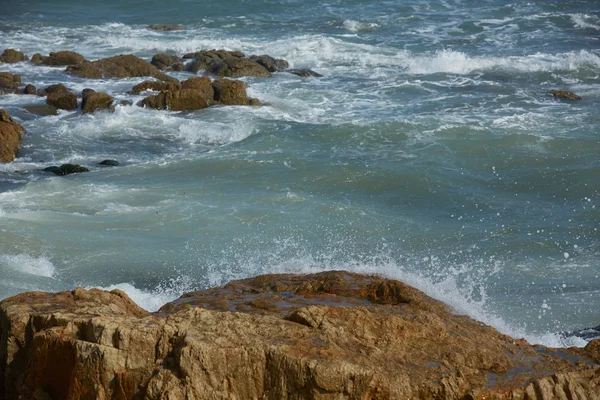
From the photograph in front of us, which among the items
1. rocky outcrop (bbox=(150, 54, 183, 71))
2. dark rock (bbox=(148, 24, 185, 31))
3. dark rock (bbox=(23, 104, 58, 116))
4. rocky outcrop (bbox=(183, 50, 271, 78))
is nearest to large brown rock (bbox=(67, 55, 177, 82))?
rocky outcrop (bbox=(150, 54, 183, 71))

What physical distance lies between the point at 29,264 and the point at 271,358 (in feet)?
21.1

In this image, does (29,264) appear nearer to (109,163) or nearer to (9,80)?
(109,163)

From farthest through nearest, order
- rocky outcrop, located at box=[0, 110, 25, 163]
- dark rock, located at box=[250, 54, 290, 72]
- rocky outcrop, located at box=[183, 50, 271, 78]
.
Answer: dark rock, located at box=[250, 54, 290, 72], rocky outcrop, located at box=[183, 50, 271, 78], rocky outcrop, located at box=[0, 110, 25, 163]

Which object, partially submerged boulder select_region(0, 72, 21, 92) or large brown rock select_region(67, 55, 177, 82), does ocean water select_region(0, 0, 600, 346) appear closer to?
large brown rock select_region(67, 55, 177, 82)

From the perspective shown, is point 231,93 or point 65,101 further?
point 231,93

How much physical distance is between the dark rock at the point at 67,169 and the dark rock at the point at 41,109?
15.2 ft

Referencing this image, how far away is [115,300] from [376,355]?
6.71 ft

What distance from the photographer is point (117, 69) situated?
23.2 meters

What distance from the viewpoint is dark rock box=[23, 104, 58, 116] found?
19094 millimetres

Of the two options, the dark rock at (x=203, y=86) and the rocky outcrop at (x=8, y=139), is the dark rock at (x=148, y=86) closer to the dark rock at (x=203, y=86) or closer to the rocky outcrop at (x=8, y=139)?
the dark rock at (x=203, y=86)

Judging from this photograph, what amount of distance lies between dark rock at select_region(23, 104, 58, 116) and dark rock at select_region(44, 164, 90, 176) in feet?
15.2

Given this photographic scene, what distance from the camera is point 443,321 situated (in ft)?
18.0

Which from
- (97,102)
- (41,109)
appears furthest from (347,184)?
(41,109)

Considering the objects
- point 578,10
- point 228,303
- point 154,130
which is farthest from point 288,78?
point 228,303
